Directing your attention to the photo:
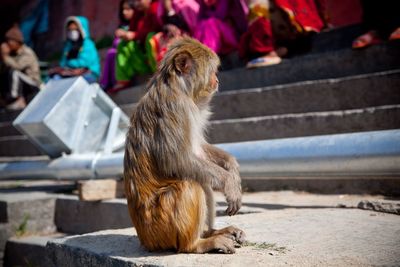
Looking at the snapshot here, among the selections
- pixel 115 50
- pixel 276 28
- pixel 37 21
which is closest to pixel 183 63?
pixel 276 28

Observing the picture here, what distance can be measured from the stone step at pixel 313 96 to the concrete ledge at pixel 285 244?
178 cm

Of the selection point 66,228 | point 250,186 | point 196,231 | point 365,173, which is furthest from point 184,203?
point 66,228

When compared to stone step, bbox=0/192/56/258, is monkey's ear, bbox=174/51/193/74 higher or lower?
higher

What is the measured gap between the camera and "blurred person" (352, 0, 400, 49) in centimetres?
523

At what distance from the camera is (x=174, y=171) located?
2674 millimetres

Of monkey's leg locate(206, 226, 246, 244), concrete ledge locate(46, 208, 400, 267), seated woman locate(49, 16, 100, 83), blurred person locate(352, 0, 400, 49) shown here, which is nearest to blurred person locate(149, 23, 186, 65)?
seated woman locate(49, 16, 100, 83)

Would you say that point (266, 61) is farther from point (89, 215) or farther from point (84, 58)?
point (84, 58)

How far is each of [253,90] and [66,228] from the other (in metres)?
2.62

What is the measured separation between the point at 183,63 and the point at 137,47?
5.45 m

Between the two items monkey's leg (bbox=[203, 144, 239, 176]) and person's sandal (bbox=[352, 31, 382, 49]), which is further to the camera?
person's sandal (bbox=[352, 31, 382, 49])

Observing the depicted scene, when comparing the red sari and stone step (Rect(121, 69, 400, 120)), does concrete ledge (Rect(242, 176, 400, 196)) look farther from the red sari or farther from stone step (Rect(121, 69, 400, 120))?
the red sari

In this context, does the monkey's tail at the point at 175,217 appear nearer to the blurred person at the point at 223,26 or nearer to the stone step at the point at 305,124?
the stone step at the point at 305,124

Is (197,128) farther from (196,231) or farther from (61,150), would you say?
(61,150)

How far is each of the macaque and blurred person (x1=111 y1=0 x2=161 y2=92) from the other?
506 centimetres
